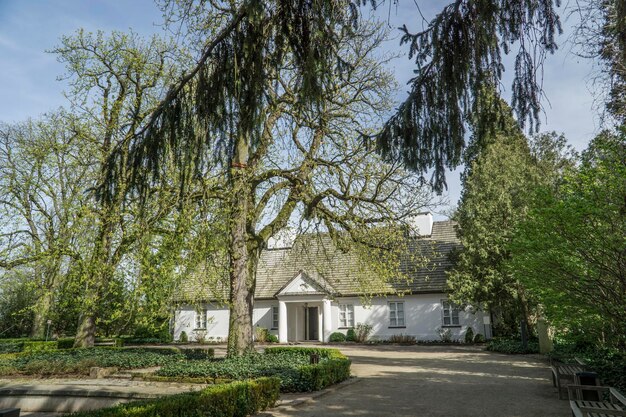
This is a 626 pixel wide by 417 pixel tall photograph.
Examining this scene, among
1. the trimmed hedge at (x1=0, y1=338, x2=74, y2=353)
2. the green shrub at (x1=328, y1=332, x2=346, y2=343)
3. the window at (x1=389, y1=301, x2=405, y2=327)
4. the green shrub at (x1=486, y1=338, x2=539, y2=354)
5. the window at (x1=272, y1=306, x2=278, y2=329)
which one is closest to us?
the green shrub at (x1=486, y1=338, x2=539, y2=354)

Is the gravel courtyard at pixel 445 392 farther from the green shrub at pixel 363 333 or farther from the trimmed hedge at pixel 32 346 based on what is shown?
the trimmed hedge at pixel 32 346

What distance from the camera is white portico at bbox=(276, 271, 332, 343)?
1153 inches

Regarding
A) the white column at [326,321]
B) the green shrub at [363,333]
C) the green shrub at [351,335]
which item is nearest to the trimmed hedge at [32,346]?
the white column at [326,321]

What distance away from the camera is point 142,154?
525cm

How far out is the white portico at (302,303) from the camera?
29.3 metres

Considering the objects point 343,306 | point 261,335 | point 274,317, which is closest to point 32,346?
point 261,335

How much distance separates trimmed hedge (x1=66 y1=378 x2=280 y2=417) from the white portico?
19.9 m

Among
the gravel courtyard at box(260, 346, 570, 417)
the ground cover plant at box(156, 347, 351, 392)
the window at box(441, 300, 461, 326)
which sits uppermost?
the window at box(441, 300, 461, 326)

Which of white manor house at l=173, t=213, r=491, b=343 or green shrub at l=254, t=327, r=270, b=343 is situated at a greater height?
white manor house at l=173, t=213, r=491, b=343

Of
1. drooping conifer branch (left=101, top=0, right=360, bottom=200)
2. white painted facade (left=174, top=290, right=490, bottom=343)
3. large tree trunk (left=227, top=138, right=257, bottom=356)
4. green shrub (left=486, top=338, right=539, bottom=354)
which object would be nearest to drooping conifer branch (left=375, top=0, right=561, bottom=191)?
drooping conifer branch (left=101, top=0, right=360, bottom=200)

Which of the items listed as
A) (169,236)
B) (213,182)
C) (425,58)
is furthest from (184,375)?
(425,58)

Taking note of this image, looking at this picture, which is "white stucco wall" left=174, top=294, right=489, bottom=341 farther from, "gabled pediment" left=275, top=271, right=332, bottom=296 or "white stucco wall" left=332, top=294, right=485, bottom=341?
"gabled pediment" left=275, top=271, right=332, bottom=296

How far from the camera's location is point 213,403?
770 cm

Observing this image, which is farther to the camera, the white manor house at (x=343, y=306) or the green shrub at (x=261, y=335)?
the green shrub at (x=261, y=335)
